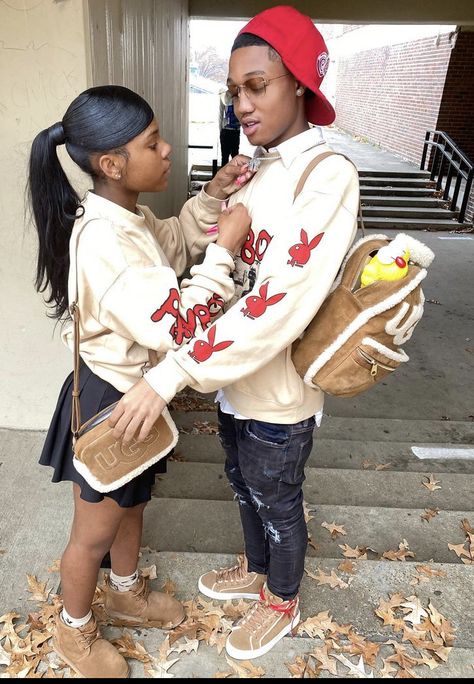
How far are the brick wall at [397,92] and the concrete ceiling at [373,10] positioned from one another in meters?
2.50

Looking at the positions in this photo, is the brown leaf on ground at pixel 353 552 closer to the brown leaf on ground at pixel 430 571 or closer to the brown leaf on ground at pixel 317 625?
the brown leaf on ground at pixel 430 571

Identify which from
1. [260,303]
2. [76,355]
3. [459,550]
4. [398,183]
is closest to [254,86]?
[260,303]

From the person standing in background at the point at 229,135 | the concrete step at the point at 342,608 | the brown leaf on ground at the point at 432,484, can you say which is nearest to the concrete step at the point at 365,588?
the concrete step at the point at 342,608

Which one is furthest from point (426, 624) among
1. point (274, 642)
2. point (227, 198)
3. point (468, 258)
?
point (468, 258)

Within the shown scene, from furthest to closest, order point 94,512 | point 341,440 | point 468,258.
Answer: point 468,258 → point 341,440 → point 94,512

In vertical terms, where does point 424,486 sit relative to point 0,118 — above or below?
below

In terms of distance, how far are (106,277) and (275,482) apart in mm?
898

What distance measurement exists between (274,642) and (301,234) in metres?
1.56

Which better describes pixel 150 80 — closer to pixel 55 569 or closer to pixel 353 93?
pixel 55 569

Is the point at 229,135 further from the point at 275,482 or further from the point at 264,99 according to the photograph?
the point at 275,482

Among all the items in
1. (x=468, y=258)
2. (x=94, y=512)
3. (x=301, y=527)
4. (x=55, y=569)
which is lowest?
(x=468, y=258)

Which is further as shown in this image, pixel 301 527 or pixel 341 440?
pixel 341 440

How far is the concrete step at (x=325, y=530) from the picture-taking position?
2.68m

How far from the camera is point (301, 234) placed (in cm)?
147
